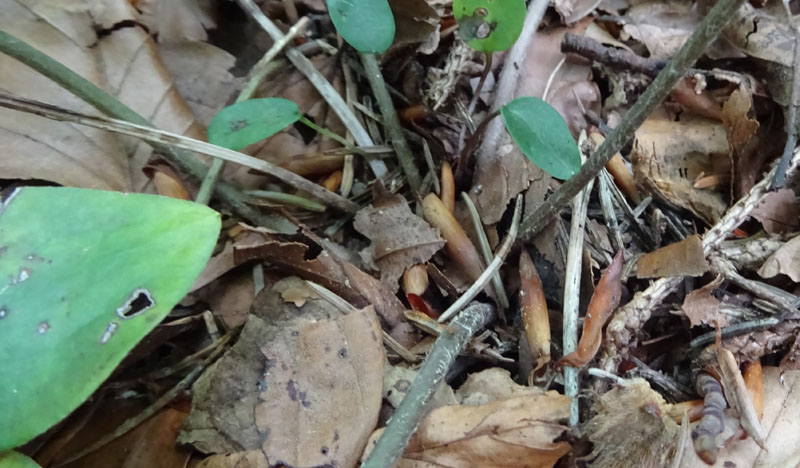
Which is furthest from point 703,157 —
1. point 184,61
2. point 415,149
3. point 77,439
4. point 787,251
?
point 77,439

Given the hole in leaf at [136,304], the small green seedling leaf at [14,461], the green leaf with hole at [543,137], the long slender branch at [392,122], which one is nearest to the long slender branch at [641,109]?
the green leaf with hole at [543,137]

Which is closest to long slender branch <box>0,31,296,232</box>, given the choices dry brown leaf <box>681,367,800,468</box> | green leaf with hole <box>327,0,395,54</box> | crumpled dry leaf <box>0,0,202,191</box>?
crumpled dry leaf <box>0,0,202,191</box>

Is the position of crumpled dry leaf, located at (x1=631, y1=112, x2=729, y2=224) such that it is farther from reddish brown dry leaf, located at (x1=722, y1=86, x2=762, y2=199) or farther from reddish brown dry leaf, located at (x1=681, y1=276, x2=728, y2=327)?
reddish brown dry leaf, located at (x1=681, y1=276, x2=728, y2=327)

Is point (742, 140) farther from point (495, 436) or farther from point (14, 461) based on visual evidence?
point (14, 461)

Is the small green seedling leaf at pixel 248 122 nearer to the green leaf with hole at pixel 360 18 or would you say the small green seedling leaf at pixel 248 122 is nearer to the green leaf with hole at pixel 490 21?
the green leaf with hole at pixel 360 18

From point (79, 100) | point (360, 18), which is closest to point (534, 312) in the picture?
point (360, 18)

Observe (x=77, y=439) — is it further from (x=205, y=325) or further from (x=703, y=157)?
(x=703, y=157)

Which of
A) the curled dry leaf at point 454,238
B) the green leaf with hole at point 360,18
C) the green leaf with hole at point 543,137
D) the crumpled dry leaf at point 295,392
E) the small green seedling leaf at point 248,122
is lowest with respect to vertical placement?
the crumpled dry leaf at point 295,392
